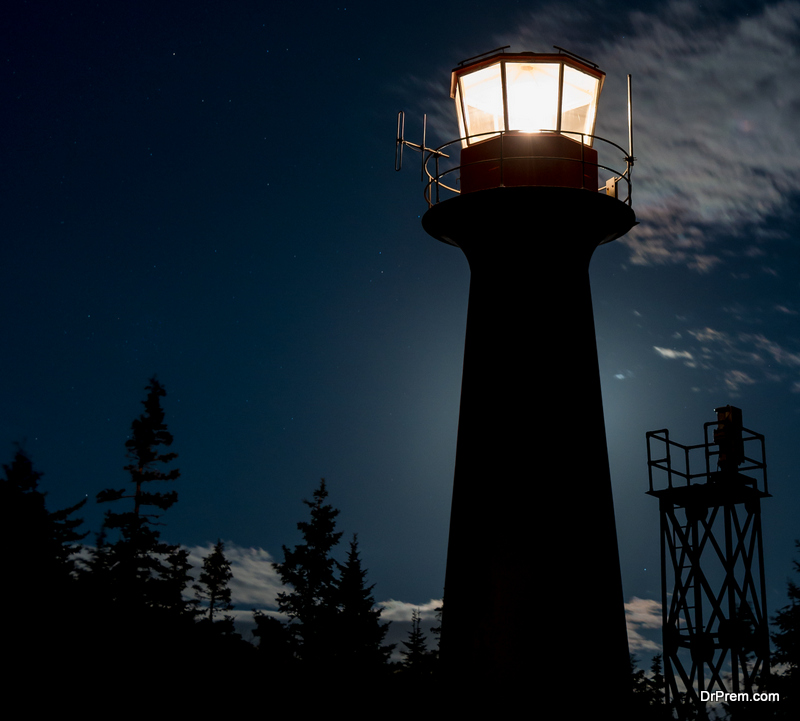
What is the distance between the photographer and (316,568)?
45375 mm

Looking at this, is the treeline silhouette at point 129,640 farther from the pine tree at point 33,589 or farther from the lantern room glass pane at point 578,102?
the lantern room glass pane at point 578,102

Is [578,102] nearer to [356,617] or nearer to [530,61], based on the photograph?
[530,61]

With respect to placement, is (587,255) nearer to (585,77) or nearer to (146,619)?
(585,77)

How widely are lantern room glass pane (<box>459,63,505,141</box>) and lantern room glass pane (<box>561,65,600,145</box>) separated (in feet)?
3.48

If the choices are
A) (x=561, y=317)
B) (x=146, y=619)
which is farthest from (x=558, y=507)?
(x=146, y=619)

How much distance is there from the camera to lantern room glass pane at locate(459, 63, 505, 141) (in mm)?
14367

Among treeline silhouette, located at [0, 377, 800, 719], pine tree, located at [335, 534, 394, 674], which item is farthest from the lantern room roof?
pine tree, located at [335, 534, 394, 674]

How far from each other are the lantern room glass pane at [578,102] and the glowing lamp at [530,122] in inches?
0.6

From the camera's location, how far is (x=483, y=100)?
1466 cm

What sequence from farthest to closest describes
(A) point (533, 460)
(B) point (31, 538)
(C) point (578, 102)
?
(B) point (31, 538), (C) point (578, 102), (A) point (533, 460)

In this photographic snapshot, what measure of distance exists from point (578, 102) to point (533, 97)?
0.91 meters

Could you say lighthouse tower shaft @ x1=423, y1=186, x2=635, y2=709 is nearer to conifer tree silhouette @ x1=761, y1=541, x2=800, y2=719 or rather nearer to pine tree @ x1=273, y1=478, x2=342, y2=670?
conifer tree silhouette @ x1=761, y1=541, x2=800, y2=719

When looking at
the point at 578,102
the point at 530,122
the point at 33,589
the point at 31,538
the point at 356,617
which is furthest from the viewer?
the point at 356,617
